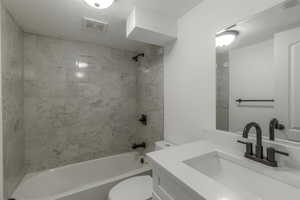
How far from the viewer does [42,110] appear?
5.73 feet

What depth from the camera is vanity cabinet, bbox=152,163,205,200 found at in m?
0.56

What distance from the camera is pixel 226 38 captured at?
1.05m

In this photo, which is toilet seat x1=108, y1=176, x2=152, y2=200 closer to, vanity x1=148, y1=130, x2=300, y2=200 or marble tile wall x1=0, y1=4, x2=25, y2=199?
vanity x1=148, y1=130, x2=300, y2=200

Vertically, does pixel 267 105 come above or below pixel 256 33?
below

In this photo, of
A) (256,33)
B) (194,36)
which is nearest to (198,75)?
(194,36)

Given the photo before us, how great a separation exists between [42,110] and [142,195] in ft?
5.28

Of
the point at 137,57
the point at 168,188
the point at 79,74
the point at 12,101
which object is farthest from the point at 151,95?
the point at 12,101

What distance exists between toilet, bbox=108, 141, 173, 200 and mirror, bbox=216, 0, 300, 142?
34.4 inches

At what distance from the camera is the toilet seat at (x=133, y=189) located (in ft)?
3.77

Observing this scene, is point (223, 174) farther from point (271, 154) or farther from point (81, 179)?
point (81, 179)

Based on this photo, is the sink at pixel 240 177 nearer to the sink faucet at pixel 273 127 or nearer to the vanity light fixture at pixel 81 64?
the sink faucet at pixel 273 127

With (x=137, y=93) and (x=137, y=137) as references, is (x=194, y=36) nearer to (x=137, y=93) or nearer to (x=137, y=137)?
(x=137, y=93)

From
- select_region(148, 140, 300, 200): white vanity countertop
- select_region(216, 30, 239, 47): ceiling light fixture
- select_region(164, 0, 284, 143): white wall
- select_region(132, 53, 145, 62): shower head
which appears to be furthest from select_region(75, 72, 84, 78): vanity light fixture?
select_region(216, 30, 239, 47): ceiling light fixture

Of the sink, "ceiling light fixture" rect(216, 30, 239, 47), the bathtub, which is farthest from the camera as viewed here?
the bathtub
